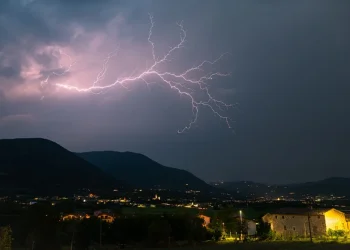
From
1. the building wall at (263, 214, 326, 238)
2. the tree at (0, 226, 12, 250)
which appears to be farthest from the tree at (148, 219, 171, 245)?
the tree at (0, 226, 12, 250)

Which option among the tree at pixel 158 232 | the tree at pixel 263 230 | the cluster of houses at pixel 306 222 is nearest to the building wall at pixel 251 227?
the cluster of houses at pixel 306 222

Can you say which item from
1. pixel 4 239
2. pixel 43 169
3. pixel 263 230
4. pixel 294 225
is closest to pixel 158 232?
pixel 263 230

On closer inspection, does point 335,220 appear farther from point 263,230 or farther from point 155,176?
point 155,176

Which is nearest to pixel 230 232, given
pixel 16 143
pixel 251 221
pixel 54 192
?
pixel 251 221

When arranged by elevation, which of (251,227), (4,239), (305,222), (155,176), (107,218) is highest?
(155,176)

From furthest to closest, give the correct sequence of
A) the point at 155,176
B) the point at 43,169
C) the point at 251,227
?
1. the point at 155,176
2. the point at 43,169
3. the point at 251,227

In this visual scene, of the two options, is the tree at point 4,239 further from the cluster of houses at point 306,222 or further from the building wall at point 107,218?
the building wall at point 107,218

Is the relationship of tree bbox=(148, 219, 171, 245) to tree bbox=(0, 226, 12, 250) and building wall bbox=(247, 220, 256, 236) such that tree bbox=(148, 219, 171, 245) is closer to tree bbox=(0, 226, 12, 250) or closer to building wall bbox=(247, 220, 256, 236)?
building wall bbox=(247, 220, 256, 236)

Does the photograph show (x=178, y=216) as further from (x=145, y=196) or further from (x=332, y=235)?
(x=145, y=196)
